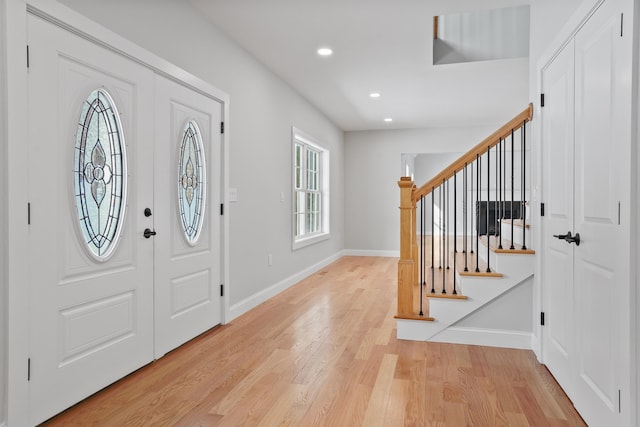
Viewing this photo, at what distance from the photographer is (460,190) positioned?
11078 millimetres

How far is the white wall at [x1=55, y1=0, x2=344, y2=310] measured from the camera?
276 cm

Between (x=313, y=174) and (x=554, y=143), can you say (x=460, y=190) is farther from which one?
(x=554, y=143)

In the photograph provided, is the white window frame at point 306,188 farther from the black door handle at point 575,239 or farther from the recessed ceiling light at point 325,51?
the black door handle at point 575,239

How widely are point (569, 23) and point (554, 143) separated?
654 mm

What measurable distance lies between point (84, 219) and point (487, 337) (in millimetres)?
2767

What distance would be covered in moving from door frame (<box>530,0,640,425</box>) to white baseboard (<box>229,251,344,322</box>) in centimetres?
245

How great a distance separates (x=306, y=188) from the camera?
6602 mm

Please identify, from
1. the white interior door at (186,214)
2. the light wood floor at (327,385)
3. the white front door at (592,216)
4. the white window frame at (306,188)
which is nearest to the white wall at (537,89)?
the white front door at (592,216)

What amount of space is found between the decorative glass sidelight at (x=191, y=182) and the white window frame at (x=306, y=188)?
2.25m

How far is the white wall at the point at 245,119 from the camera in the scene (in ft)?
9.05

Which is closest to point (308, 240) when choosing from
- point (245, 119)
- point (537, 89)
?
point (245, 119)

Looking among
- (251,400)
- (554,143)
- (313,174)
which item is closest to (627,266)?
(554,143)

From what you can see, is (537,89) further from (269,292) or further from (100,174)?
(269,292)

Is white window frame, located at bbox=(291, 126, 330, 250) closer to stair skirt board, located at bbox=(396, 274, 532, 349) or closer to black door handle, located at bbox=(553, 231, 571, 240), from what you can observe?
A: stair skirt board, located at bbox=(396, 274, 532, 349)
